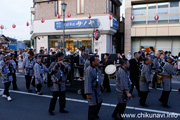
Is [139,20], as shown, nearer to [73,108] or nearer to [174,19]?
[174,19]

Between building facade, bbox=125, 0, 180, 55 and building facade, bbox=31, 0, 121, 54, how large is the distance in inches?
75.8

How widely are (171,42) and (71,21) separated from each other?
429 inches

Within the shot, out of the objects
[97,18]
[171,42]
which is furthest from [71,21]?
[171,42]

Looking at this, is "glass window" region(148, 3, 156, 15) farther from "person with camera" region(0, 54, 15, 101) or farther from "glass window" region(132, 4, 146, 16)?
"person with camera" region(0, 54, 15, 101)

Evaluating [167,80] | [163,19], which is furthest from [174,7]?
[167,80]

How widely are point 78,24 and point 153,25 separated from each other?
789 centimetres

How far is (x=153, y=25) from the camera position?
17.0m

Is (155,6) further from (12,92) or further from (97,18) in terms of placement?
(12,92)

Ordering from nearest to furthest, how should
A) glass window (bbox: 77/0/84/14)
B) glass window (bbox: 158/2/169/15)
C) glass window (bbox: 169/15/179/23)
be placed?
glass window (bbox: 169/15/179/23)
glass window (bbox: 158/2/169/15)
glass window (bbox: 77/0/84/14)

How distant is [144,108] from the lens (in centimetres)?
542

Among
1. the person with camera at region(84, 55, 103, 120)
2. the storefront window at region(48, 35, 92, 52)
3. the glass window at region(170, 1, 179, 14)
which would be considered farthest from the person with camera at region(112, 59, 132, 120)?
the glass window at region(170, 1, 179, 14)

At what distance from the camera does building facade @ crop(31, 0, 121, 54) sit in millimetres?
16469

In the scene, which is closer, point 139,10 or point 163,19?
point 163,19

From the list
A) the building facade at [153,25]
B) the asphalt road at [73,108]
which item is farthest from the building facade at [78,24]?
the asphalt road at [73,108]
